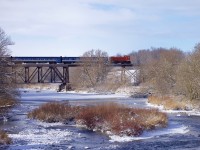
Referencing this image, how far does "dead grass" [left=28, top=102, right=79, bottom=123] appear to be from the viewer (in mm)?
35938

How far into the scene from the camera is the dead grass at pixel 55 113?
118 feet

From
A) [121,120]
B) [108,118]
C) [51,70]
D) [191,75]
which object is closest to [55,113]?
[108,118]

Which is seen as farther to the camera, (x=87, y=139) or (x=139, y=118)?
(x=139, y=118)

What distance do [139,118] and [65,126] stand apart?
6.01 metres

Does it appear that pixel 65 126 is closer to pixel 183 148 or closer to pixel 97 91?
pixel 183 148

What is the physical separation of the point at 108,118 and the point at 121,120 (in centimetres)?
195

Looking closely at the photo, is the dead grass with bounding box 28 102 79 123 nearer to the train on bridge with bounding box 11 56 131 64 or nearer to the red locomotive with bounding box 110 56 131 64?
the train on bridge with bounding box 11 56 131 64

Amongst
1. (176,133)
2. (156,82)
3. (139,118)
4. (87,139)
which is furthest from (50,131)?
(156,82)

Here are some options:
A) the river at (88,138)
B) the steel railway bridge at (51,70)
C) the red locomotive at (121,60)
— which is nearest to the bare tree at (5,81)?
the river at (88,138)

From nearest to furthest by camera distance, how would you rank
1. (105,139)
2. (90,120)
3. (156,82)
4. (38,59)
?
(105,139), (90,120), (156,82), (38,59)

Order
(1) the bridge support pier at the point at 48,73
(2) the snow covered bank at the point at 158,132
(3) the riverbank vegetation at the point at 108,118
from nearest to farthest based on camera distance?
(2) the snow covered bank at the point at 158,132 → (3) the riverbank vegetation at the point at 108,118 → (1) the bridge support pier at the point at 48,73

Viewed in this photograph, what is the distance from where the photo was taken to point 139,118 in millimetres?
32562

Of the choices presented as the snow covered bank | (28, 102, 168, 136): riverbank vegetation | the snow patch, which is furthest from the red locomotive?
the snow patch

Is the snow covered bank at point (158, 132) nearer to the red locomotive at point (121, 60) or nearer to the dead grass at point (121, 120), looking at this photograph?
the dead grass at point (121, 120)
